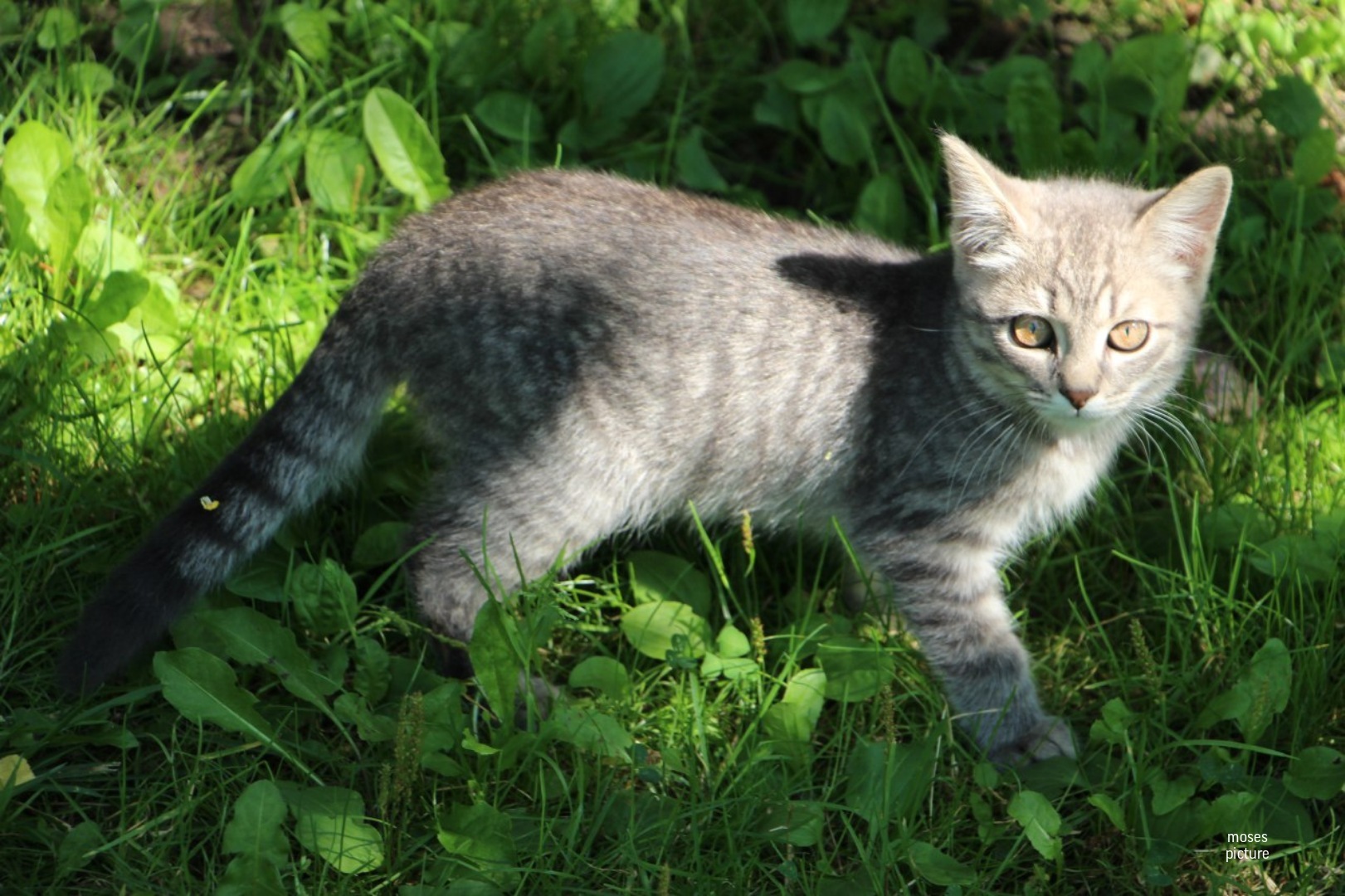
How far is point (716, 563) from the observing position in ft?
10.7

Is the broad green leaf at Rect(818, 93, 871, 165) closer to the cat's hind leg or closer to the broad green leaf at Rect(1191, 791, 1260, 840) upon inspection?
the cat's hind leg

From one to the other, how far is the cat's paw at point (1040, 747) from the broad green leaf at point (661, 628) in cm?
71

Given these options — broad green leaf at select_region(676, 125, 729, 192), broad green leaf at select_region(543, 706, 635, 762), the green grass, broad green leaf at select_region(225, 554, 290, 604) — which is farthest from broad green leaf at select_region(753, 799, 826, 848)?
broad green leaf at select_region(676, 125, 729, 192)

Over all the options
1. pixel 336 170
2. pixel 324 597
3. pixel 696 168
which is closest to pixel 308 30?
pixel 336 170

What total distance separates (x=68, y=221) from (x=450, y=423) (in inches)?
54.7

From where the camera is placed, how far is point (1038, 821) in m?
2.86

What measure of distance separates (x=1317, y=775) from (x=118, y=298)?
3061 millimetres

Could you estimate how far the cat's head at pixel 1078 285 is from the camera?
119 inches

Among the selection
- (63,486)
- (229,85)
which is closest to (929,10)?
(229,85)

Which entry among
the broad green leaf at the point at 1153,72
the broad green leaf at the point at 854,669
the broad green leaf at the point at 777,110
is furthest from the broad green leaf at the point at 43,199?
the broad green leaf at the point at 1153,72

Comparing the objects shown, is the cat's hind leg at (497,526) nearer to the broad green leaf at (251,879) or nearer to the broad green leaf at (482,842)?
the broad green leaf at (482,842)

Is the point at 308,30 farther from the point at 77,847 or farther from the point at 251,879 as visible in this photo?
the point at 251,879

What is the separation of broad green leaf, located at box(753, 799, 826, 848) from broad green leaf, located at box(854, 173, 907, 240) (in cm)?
187

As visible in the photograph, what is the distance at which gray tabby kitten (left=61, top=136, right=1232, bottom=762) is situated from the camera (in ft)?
10.3
